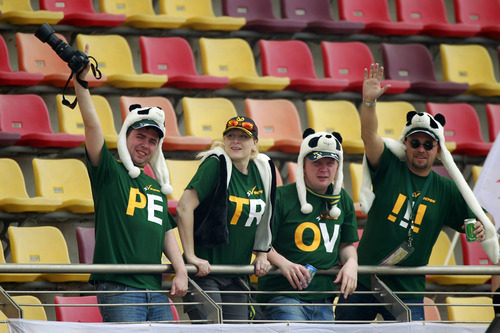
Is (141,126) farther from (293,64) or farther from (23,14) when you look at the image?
(293,64)

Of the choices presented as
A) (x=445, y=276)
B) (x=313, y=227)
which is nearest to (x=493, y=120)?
(x=445, y=276)

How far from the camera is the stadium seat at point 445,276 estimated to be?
6.11m

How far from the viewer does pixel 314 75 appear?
7.14 meters

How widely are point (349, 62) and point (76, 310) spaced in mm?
3351

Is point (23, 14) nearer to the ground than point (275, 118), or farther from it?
farther from it

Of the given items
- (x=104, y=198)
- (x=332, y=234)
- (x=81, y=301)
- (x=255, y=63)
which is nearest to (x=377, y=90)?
(x=332, y=234)

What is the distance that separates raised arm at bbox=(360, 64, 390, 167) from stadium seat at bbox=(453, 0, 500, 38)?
12.2ft

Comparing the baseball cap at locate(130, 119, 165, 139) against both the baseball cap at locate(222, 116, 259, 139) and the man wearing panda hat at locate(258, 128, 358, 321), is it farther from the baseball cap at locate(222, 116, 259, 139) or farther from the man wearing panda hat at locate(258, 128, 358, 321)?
the man wearing panda hat at locate(258, 128, 358, 321)

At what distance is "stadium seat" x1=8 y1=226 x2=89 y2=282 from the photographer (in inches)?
203

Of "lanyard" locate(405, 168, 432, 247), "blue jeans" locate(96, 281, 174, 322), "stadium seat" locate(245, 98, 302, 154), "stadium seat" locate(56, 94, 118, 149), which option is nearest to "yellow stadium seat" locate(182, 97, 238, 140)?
"stadium seat" locate(245, 98, 302, 154)

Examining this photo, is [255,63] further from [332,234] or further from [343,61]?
[332,234]

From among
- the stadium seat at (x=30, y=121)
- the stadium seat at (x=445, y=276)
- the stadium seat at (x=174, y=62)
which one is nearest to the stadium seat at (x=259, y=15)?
the stadium seat at (x=174, y=62)

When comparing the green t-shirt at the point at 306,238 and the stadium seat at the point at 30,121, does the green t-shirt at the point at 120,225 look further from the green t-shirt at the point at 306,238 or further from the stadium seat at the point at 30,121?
the stadium seat at the point at 30,121

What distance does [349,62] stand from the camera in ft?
23.7
